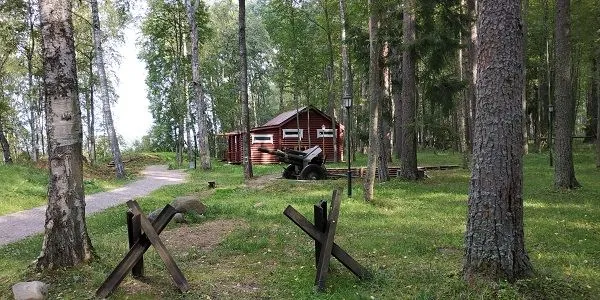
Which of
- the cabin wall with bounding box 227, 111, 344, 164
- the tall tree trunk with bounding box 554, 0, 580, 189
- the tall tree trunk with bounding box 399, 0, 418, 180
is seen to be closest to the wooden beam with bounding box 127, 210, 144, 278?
the tall tree trunk with bounding box 554, 0, 580, 189

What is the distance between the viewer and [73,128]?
5.63 meters

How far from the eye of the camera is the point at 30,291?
4727 mm

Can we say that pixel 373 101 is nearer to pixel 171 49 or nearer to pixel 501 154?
pixel 501 154

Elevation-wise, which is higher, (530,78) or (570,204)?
(530,78)

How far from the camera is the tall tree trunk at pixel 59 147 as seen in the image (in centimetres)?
549

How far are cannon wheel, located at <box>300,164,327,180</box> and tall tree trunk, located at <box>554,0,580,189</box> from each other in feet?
30.3

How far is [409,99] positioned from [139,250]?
13.1m

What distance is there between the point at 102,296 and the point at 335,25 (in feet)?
93.1

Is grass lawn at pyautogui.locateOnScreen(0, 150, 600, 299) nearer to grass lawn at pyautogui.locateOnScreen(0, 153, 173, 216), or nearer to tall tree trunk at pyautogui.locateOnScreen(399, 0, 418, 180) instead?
grass lawn at pyautogui.locateOnScreen(0, 153, 173, 216)

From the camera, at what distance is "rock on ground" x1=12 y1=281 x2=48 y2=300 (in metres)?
4.67

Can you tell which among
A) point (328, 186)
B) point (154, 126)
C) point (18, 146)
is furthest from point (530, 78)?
point (18, 146)

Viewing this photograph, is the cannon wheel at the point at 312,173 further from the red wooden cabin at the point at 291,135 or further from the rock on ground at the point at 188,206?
the red wooden cabin at the point at 291,135

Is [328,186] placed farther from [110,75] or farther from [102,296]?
[110,75]

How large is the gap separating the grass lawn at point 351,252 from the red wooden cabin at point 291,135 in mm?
21787
